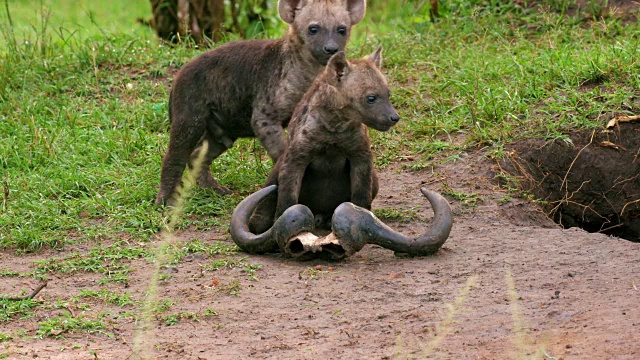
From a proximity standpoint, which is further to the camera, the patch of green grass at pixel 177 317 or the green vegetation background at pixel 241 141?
the green vegetation background at pixel 241 141

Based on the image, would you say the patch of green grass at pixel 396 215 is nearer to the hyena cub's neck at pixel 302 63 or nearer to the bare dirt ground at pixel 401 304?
the bare dirt ground at pixel 401 304

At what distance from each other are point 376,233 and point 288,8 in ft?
7.28

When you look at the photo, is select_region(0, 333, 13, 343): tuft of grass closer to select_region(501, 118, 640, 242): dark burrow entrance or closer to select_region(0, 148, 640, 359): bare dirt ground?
select_region(0, 148, 640, 359): bare dirt ground

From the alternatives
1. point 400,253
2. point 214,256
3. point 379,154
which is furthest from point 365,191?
point 379,154

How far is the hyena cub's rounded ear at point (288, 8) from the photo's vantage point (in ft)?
23.9

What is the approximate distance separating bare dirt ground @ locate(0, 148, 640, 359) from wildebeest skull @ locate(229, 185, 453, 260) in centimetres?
9

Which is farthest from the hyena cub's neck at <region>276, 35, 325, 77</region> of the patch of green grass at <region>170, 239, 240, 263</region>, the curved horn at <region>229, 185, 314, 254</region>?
the patch of green grass at <region>170, 239, 240, 263</region>

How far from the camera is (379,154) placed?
25.2ft

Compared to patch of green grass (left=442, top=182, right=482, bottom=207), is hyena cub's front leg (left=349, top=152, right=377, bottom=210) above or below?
above

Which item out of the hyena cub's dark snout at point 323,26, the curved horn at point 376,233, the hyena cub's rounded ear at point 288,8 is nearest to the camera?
the curved horn at point 376,233

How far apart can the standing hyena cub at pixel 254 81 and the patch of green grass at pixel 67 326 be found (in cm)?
208

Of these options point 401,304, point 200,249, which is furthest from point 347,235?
point 200,249

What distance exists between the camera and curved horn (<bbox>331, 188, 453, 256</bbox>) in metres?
5.74

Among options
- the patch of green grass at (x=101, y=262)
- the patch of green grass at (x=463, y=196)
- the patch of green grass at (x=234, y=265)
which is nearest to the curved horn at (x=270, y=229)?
the patch of green grass at (x=234, y=265)
